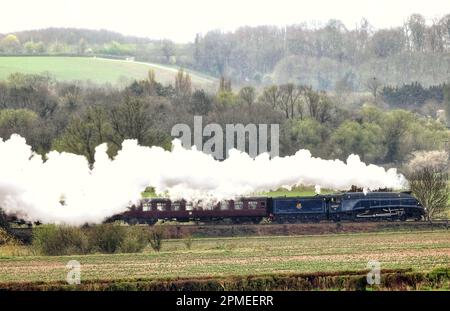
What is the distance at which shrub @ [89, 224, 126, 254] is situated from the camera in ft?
277

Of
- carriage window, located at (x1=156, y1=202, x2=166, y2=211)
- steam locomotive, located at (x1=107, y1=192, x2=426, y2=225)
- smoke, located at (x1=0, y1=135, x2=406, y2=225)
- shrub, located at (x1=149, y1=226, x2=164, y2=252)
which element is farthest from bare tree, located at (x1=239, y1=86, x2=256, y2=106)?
shrub, located at (x1=149, y1=226, x2=164, y2=252)

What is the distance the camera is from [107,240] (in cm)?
8450

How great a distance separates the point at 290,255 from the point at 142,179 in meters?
20.2

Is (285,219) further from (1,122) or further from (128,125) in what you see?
(1,122)

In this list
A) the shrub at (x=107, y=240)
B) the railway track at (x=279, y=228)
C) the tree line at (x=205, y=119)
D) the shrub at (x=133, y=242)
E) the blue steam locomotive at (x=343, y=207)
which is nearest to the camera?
the shrub at (x=133, y=242)

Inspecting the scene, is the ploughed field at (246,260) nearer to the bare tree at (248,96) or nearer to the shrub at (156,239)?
the shrub at (156,239)

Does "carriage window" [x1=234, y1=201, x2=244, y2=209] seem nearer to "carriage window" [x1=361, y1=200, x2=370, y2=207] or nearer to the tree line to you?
"carriage window" [x1=361, y1=200, x2=370, y2=207]

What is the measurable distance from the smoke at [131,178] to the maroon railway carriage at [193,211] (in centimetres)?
87

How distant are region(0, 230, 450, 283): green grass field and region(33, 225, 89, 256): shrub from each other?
127 centimetres

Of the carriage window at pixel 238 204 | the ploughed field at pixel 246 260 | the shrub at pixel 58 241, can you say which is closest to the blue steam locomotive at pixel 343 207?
the carriage window at pixel 238 204

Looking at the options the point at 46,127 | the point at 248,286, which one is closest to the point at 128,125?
the point at 46,127

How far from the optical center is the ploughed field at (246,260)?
65.8 metres

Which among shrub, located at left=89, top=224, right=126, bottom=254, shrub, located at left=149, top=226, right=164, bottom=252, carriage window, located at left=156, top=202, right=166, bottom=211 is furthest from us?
carriage window, located at left=156, top=202, right=166, bottom=211

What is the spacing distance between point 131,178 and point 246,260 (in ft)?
71.2
